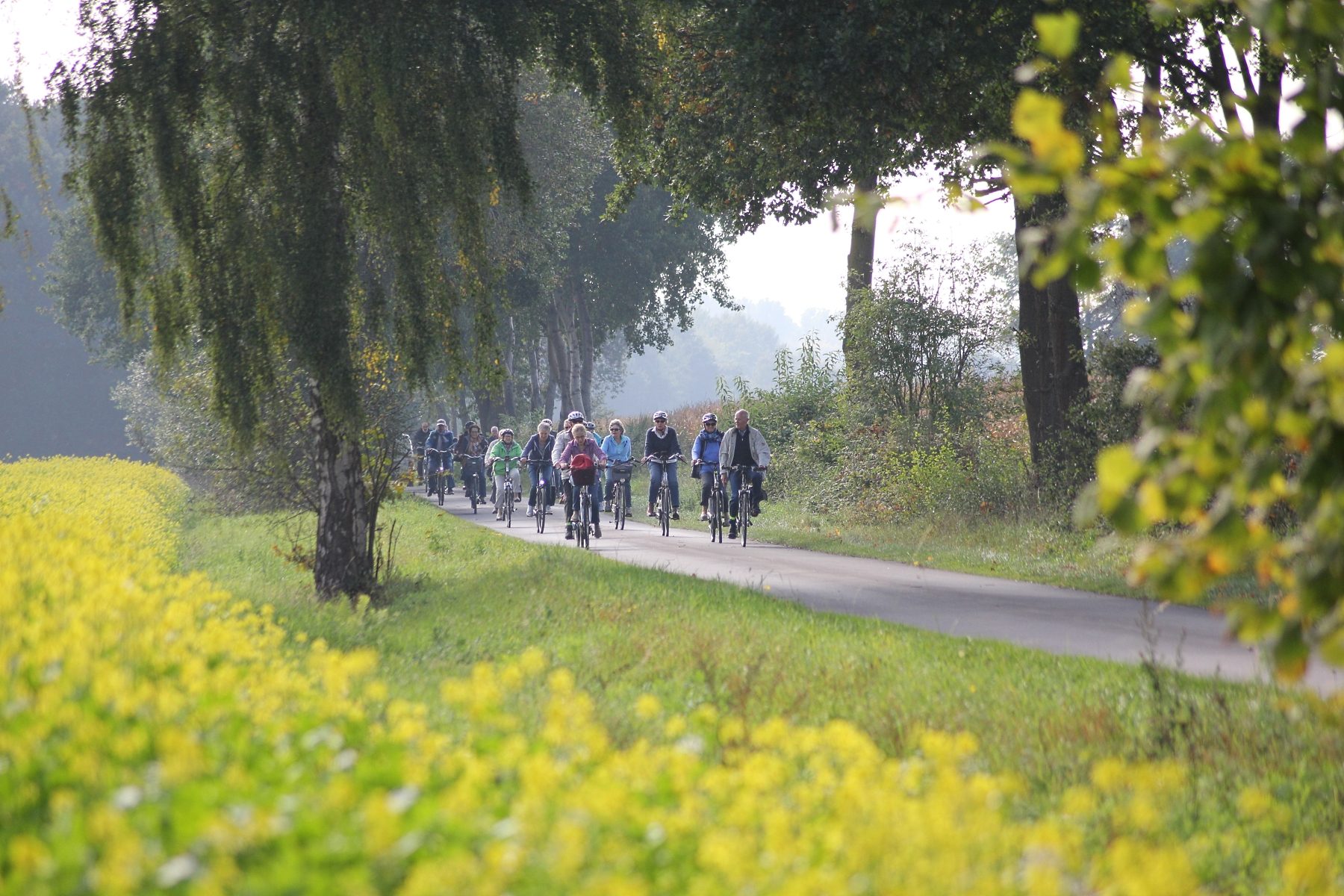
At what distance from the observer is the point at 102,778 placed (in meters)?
3.10

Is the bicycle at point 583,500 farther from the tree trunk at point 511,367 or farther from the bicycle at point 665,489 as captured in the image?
the tree trunk at point 511,367

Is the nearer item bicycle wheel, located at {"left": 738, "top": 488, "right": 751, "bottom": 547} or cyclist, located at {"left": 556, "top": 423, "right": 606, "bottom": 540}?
bicycle wheel, located at {"left": 738, "top": 488, "right": 751, "bottom": 547}

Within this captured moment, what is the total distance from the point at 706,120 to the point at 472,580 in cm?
633

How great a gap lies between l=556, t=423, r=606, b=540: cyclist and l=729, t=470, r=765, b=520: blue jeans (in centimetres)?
212

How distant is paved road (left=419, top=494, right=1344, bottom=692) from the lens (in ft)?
30.4

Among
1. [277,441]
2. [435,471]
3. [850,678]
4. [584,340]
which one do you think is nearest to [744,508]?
[277,441]

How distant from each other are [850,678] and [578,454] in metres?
13.0

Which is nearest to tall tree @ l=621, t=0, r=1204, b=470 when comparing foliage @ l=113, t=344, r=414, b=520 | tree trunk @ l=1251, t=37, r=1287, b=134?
tree trunk @ l=1251, t=37, r=1287, b=134

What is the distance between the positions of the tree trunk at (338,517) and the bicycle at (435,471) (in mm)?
20167

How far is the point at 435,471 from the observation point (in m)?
35.8

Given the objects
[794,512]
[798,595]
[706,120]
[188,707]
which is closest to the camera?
[188,707]

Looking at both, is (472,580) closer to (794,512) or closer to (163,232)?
(163,232)

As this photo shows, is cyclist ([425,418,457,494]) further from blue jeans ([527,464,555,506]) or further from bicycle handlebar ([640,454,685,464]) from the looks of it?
bicycle handlebar ([640,454,685,464])

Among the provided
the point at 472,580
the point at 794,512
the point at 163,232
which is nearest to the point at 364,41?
the point at 163,232
